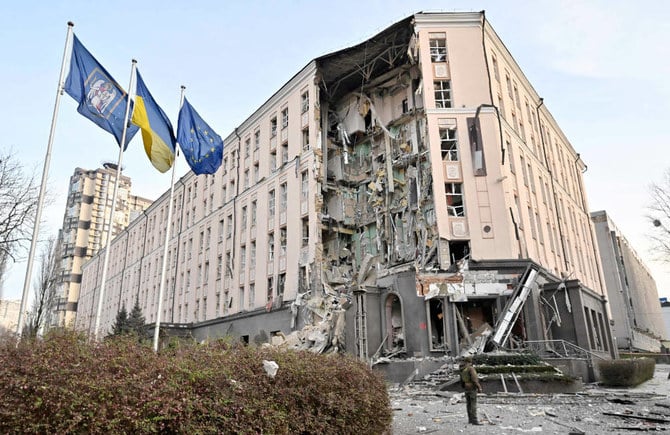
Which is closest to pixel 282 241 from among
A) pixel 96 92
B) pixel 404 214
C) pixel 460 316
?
pixel 404 214

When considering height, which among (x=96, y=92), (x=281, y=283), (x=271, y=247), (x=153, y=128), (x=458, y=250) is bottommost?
(x=281, y=283)

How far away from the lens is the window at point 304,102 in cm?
3364

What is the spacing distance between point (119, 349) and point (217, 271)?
34598 millimetres

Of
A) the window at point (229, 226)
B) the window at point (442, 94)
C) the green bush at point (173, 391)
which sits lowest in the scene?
the green bush at point (173, 391)

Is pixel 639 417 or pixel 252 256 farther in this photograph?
pixel 252 256

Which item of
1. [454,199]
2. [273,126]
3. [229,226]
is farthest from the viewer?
[229,226]

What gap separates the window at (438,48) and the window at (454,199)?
8.17 metres

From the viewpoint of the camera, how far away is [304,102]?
34.0 meters

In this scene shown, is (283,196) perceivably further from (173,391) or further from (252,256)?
(173,391)

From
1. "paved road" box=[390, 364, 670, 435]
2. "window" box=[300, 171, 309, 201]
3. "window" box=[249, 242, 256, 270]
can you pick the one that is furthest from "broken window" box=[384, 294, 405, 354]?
"window" box=[249, 242, 256, 270]

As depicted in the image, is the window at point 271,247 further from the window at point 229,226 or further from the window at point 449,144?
the window at point 449,144

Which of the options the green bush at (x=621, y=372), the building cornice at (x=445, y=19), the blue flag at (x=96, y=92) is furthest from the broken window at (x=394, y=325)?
the building cornice at (x=445, y=19)

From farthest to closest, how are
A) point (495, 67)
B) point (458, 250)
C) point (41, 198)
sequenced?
point (495, 67) → point (458, 250) → point (41, 198)

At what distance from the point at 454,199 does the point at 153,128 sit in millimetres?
17041
